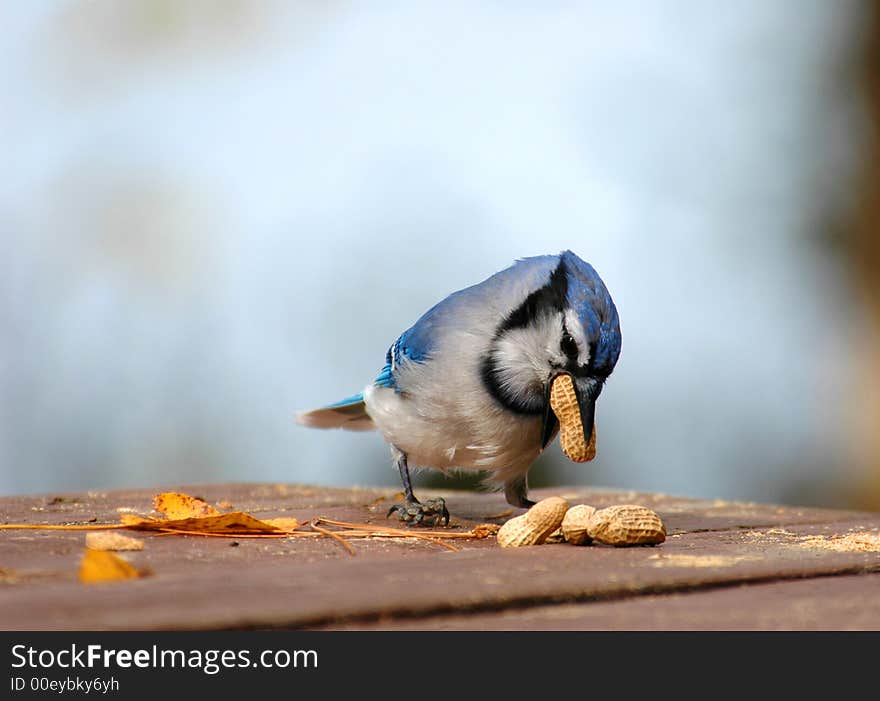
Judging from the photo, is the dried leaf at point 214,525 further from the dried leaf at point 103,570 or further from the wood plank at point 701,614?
the wood plank at point 701,614

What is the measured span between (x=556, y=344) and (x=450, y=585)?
1.15 m

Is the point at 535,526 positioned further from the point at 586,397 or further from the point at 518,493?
the point at 518,493

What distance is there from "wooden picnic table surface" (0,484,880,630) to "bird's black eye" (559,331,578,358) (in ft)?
1.41

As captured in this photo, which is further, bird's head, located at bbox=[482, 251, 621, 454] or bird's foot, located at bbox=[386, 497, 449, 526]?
bird's foot, located at bbox=[386, 497, 449, 526]

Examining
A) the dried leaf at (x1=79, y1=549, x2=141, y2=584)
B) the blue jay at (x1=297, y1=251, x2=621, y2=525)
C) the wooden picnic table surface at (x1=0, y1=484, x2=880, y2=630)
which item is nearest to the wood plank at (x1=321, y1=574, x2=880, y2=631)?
the wooden picnic table surface at (x1=0, y1=484, x2=880, y2=630)

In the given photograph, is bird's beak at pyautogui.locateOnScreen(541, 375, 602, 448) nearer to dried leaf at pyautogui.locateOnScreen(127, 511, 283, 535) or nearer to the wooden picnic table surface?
the wooden picnic table surface

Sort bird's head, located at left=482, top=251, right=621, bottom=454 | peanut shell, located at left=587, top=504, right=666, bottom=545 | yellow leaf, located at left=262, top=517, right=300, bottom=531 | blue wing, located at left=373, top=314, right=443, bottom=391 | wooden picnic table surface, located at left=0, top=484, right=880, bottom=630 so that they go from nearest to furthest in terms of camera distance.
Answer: wooden picnic table surface, located at left=0, top=484, right=880, bottom=630 < peanut shell, located at left=587, top=504, right=666, bottom=545 < yellow leaf, located at left=262, top=517, right=300, bottom=531 < bird's head, located at left=482, top=251, right=621, bottom=454 < blue wing, located at left=373, top=314, right=443, bottom=391

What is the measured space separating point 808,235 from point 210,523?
391 cm

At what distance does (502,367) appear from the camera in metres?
2.58

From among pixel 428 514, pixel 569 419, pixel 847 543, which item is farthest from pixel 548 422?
pixel 847 543

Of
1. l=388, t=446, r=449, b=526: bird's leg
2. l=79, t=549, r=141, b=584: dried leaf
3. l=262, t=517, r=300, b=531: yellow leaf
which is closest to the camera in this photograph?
l=79, t=549, r=141, b=584: dried leaf

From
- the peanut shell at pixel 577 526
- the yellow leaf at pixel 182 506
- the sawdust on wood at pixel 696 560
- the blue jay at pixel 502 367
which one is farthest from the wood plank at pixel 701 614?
the yellow leaf at pixel 182 506

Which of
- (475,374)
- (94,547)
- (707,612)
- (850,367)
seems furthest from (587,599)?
(850,367)

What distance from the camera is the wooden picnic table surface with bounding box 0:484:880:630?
1244 mm
